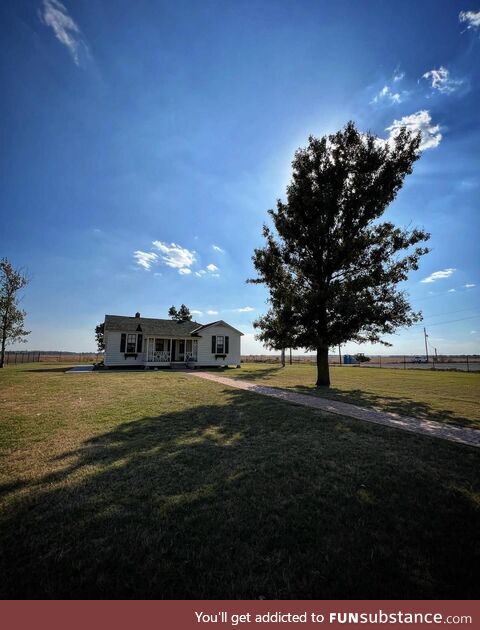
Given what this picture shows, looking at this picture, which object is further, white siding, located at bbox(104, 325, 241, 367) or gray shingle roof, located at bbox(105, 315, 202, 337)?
gray shingle roof, located at bbox(105, 315, 202, 337)

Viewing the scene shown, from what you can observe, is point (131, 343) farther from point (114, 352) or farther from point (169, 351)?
point (169, 351)

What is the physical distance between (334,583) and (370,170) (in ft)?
53.7

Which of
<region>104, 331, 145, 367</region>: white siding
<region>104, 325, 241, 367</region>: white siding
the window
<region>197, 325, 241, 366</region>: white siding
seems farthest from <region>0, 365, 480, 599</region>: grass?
<region>197, 325, 241, 366</region>: white siding

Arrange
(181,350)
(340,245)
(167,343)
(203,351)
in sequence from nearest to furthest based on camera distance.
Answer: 1. (340,245)
2. (167,343)
3. (203,351)
4. (181,350)

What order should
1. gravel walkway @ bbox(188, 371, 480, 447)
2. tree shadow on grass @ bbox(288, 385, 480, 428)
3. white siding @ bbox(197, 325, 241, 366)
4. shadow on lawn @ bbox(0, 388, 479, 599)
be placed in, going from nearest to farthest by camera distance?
shadow on lawn @ bbox(0, 388, 479, 599), gravel walkway @ bbox(188, 371, 480, 447), tree shadow on grass @ bbox(288, 385, 480, 428), white siding @ bbox(197, 325, 241, 366)

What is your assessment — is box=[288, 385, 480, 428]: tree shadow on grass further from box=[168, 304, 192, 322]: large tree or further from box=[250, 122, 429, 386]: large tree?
box=[168, 304, 192, 322]: large tree

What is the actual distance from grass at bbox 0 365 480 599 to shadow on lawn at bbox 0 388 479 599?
0.01 m

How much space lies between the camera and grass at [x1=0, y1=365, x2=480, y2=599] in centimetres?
223

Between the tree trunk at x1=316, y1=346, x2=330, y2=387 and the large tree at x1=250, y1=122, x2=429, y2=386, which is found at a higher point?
the large tree at x1=250, y1=122, x2=429, y2=386

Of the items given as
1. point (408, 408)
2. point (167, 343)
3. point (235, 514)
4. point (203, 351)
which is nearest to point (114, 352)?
point (167, 343)

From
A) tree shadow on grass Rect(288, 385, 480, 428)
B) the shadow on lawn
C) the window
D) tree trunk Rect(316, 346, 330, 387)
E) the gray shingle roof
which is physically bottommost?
tree shadow on grass Rect(288, 385, 480, 428)

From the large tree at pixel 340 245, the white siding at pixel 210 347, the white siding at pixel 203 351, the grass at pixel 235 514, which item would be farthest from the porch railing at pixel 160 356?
the grass at pixel 235 514

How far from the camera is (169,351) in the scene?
30078 mm

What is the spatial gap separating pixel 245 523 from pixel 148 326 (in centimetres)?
2847
